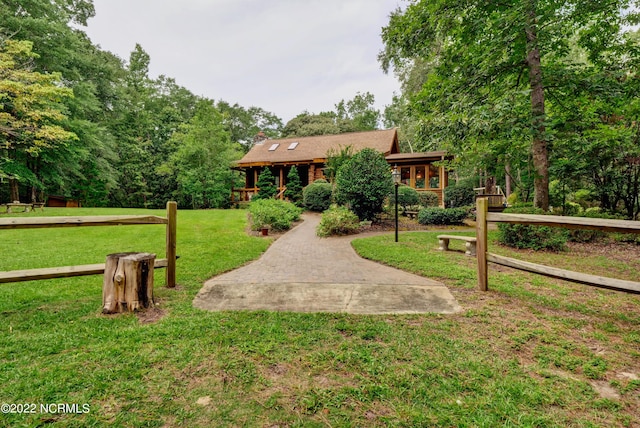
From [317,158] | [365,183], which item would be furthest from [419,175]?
[365,183]

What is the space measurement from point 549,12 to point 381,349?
809 centimetres

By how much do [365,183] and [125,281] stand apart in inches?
319

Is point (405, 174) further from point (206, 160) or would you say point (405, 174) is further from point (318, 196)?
point (206, 160)

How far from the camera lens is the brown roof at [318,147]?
59.7 feet

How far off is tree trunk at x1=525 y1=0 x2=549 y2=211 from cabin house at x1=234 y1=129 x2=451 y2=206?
8.74m

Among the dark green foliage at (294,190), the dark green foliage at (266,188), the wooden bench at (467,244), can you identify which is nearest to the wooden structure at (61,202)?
the dark green foliage at (266,188)

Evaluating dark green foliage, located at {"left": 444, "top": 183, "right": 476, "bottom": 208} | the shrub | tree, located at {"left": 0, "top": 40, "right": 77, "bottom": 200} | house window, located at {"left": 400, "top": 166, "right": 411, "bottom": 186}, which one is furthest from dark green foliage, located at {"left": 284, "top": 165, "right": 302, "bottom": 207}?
tree, located at {"left": 0, "top": 40, "right": 77, "bottom": 200}

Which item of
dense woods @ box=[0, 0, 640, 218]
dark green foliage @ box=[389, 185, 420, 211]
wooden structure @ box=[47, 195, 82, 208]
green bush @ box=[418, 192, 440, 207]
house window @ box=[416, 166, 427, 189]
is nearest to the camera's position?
dense woods @ box=[0, 0, 640, 218]

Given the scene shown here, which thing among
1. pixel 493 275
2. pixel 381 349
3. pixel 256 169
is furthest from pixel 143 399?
pixel 256 169

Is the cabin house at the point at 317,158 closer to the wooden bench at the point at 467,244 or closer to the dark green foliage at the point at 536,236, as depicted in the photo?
the dark green foliage at the point at 536,236

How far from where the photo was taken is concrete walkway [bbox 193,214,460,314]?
3.43m

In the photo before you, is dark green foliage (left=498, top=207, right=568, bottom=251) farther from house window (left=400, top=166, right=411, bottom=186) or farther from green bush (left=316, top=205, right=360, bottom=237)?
house window (left=400, top=166, right=411, bottom=186)

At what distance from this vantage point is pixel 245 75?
65.7 feet

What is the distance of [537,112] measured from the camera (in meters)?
6.50
